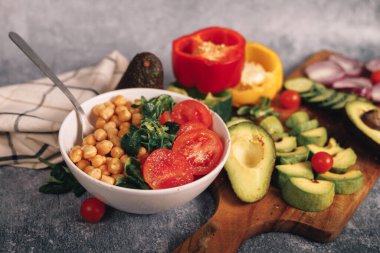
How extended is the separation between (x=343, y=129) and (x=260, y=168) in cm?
61

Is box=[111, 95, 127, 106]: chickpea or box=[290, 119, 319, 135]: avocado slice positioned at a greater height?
box=[111, 95, 127, 106]: chickpea

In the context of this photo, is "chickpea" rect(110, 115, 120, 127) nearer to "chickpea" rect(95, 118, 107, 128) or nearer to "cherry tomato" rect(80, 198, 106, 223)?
"chickpea" rect(95, 118, 107, 128)

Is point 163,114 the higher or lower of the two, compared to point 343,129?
higher

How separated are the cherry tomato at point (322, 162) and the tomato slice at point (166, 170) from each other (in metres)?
0.47

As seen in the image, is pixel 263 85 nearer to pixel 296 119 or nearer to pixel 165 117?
pixel 296 119

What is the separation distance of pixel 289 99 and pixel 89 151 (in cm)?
98

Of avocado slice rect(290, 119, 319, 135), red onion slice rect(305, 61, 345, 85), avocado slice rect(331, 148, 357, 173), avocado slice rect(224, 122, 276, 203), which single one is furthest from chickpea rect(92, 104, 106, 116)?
red onion slice rect(305, 61, 345, 85)

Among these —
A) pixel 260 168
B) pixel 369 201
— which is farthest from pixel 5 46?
pixel 369 201

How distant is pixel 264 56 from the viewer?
2.45 m

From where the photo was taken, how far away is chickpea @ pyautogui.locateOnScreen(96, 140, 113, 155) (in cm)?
→ 174

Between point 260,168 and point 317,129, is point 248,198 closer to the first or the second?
point 260,168

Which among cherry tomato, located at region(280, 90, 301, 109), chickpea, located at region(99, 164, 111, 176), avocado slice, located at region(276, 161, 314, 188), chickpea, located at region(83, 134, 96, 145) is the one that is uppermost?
chickpea, located at region(83, 134, 96, 145)

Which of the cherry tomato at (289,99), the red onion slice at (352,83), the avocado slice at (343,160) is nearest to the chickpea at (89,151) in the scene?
the avocado slice at (343,160)

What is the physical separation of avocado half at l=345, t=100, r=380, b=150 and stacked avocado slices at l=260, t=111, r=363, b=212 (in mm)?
88
